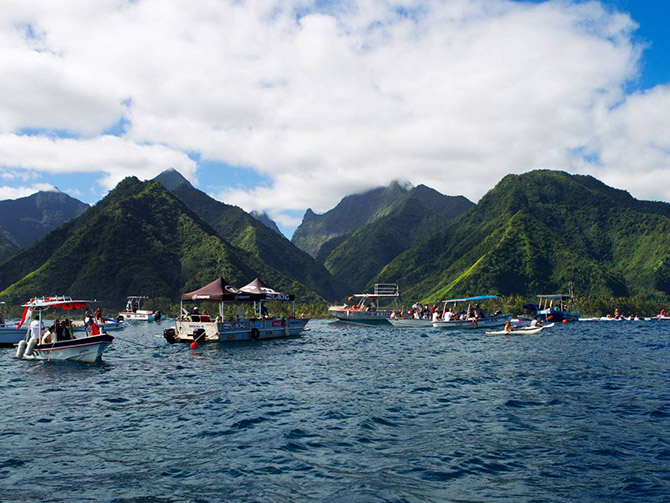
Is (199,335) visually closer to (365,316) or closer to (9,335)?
(9,335)

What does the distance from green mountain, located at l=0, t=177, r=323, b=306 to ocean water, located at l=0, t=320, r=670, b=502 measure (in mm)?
135317

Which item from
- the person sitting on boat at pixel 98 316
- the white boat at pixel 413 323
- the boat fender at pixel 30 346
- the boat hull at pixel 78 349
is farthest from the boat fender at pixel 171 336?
the white boat at pixel 413 323

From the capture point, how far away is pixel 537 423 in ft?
54.9

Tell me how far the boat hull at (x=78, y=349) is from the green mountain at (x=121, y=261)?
412 ft

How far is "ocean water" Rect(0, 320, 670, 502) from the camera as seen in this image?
450 inches

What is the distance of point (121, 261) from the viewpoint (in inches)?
6609

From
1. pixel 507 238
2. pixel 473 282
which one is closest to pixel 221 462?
pixel 473 282

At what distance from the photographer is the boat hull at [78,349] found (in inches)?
1277

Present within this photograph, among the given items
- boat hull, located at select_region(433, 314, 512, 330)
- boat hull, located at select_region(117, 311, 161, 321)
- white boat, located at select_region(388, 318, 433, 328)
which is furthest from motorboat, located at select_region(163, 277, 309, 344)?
boat hull, located at select_region(117, 311, 161, 321)

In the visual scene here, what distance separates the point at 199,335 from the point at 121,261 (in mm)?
135122

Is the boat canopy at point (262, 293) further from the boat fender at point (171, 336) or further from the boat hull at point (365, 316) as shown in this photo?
the boat hull at point (365, 316)

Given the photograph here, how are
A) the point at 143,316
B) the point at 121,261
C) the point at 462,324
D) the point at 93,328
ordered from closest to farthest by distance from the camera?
the point at 93,328, the point at 462,324, the point at 143,316, the point at 121,261

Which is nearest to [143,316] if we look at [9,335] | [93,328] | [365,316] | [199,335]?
[365,316]

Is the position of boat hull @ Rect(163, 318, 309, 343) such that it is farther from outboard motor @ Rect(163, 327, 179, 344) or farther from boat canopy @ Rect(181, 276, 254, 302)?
boat canopy @ Rect(181, 276, 254, 302)
